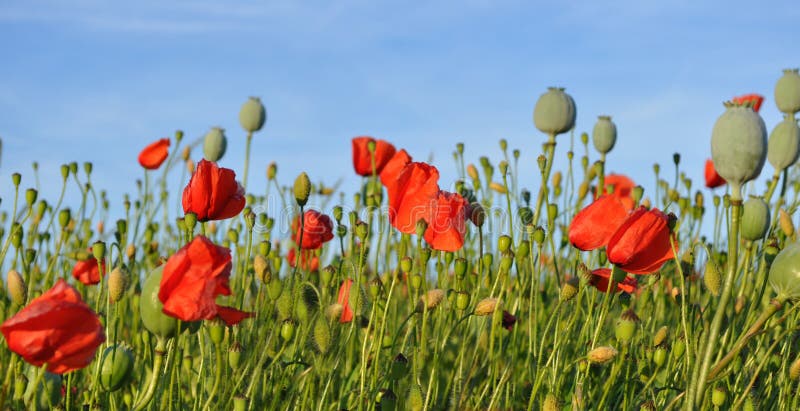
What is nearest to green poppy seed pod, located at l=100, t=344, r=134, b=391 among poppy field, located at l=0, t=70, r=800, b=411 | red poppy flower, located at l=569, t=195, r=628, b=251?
poppy field, located at l=0, t=70, r=800, b=411

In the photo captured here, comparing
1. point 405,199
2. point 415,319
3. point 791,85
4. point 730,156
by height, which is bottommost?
point 415,319

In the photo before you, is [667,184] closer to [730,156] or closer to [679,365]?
[679,365]

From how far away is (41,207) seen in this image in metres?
2.47

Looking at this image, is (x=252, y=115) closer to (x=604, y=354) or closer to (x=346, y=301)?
(x=346, y=301)

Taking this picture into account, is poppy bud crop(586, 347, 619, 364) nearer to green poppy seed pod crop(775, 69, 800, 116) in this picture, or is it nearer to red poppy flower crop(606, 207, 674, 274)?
red poppy flower crop(606, 207, 674, 274)

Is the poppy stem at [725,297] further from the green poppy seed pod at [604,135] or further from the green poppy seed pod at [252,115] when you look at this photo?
the green poppy seed pod at [252,115]

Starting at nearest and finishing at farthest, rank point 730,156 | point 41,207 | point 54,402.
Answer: point 730,156, point 54,402, point 41,207

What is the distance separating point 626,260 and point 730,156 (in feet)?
1.01

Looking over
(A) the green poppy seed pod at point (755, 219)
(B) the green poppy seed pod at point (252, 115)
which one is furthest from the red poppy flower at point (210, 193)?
(B) the green poppy seed pod at point (252, 115)

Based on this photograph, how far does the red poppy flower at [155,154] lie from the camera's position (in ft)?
10.7

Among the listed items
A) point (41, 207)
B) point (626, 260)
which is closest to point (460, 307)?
point (626, 260)

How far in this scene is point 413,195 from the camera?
185 centimetres

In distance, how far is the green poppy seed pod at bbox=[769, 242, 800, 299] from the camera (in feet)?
5.00

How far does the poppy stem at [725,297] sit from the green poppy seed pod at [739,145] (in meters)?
0.02
